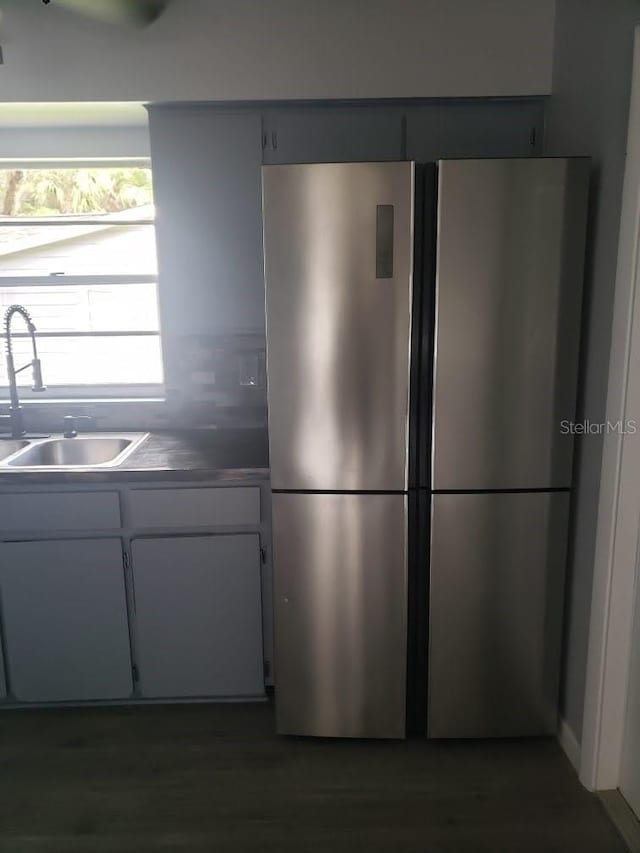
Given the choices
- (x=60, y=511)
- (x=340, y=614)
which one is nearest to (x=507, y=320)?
(x=340, y=614)

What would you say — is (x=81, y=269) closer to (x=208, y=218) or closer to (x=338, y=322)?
(x=208, y=218)

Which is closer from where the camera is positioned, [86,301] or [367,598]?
[367,598]

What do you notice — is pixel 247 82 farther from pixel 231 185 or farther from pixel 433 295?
pixel 433 295

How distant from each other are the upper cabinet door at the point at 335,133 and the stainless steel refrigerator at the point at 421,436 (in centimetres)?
65

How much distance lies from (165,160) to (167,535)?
1.42 meters

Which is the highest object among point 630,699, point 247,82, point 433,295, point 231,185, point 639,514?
point 247,82

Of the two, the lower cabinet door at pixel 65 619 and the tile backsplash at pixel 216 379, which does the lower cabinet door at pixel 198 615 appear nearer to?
the lower cabinet door at pixel 65 619

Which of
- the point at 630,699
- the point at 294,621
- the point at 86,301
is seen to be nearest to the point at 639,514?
the point at 630,699

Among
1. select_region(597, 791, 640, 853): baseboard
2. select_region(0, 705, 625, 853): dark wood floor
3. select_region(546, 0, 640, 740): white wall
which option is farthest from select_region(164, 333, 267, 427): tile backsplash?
select_region(597, 791, 640, 853): baseboard

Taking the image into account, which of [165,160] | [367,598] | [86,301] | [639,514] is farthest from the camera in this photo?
[86,301]

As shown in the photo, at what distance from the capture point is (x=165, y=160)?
256cm

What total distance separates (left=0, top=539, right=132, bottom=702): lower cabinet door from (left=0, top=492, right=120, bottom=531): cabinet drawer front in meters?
0.06

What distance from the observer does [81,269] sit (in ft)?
9.93

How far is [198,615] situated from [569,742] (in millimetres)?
1336
